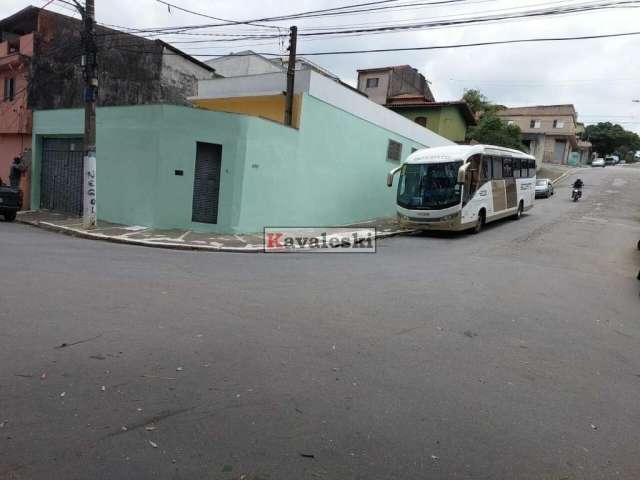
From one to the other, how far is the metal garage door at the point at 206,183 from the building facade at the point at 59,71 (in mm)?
9062

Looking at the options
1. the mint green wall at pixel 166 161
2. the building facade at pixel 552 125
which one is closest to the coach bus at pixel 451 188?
the mint green wall at pixel 166 161

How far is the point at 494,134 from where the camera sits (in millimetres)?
35562

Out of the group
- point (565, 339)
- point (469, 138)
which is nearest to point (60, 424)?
point (565, 339)

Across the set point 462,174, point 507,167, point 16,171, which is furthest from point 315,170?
point 16,171

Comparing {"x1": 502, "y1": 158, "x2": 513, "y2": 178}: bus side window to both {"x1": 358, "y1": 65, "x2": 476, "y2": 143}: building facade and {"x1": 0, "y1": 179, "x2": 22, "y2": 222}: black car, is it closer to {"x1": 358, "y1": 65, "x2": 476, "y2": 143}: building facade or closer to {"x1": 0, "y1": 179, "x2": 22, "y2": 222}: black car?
{"x1": 358, "y1": 65, "x2": 476, "y2": 143}: building facade

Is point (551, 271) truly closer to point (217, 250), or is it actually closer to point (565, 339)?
point (565, 339)

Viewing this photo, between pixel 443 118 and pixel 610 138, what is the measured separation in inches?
2210

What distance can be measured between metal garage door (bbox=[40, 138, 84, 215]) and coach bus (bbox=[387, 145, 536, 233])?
11.7m

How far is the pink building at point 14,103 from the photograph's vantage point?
18.0 meters

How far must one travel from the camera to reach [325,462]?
2.56 meters

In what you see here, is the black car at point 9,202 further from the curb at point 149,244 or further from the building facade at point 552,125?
the building facade at point 552,125

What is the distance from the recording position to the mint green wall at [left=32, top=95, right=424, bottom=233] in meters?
12.5

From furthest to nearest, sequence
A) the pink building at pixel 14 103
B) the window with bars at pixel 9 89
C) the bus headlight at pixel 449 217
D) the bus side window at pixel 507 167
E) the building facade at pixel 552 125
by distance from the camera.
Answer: the building facade at pixel 552 125
the window with bars at pixel 9 89
the pink building at pixel 14 103
the bus side window at pixel 507 167
the bus headlight at pixel 449 217

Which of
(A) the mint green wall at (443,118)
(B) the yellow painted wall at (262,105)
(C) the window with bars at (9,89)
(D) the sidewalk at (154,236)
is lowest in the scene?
(D) the sidewalk at (154,236)
